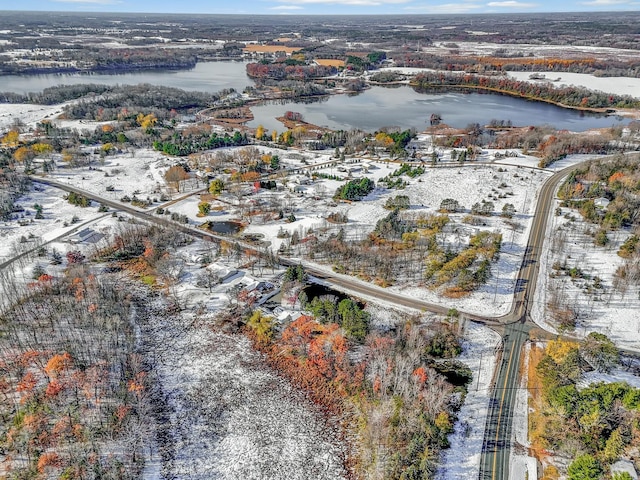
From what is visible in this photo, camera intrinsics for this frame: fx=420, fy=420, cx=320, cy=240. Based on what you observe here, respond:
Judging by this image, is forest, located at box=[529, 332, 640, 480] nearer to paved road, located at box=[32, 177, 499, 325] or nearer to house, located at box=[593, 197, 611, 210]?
paved road, located at box=[32, 177, 499, 325]

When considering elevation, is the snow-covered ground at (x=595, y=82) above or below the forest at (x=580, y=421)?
above

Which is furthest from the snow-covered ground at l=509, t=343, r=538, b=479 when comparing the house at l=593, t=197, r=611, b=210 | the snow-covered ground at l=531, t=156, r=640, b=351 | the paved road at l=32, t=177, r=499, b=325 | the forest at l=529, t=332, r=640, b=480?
the house at l=593, t=197, r=611, b=210

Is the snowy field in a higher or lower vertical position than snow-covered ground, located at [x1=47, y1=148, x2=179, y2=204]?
lower

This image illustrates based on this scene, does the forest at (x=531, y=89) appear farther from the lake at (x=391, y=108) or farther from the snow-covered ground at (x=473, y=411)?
the snow-covered ground at (x=473, y=411)

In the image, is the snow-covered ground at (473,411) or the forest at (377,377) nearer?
the snow-covered ground at (473,411)

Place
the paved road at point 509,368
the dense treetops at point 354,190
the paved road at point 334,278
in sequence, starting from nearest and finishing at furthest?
the paved road at point 509,368
the paved road at point 334,278
the dense treetops at point 354,190

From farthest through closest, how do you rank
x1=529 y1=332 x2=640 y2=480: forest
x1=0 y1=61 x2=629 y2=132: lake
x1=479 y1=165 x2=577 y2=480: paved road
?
1. x1=0 y1=61 x2=629 y2=132: lake
2. x1=479 y1=165 x2=577 y2=480: paved road
3. x1=529 y1=332 x2=640 y2=480: forest

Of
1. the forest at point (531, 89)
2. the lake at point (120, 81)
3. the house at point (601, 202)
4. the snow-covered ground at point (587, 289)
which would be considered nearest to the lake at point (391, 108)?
the lake at point (120, 81)

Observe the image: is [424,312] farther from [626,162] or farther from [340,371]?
[626,162]
